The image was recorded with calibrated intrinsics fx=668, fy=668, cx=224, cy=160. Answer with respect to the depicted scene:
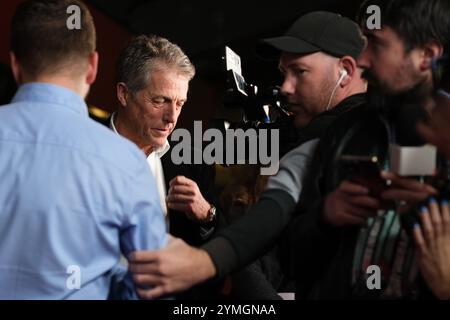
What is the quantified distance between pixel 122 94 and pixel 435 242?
1.40m

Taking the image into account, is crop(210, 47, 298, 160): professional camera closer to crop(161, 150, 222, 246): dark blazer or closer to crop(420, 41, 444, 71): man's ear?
crop(161, 150, 222, 246): dark blazer

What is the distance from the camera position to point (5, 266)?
1.20 meters

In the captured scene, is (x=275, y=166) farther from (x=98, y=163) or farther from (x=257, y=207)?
(x=98, y=163)

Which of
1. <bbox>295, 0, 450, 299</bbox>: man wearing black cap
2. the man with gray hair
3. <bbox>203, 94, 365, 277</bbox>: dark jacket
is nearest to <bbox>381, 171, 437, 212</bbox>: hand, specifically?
<bbox>295, 0, 450, 299</bbox>: man wearing black cap

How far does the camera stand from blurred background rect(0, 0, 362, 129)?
17.2 ft

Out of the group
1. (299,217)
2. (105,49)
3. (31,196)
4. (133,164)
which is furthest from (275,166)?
(105,49)

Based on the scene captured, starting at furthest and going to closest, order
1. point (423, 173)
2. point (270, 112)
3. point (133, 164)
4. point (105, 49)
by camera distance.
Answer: point (105, 49)
point (270, 112)
point (133, 164)
point (423, 173)

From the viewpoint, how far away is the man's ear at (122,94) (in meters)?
2.27

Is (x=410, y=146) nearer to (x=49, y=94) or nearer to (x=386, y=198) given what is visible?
(x=386, y=198)

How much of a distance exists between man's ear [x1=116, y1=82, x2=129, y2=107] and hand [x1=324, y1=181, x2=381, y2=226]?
1192 millimetres

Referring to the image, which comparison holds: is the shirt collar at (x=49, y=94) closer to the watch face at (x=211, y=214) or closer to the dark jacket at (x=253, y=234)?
the dark jacket at (x=253, y=234)

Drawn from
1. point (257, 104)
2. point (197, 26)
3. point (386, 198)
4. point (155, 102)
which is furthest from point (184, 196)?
point (197, 26)
